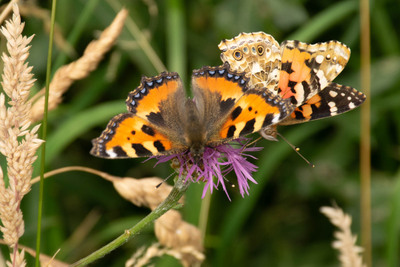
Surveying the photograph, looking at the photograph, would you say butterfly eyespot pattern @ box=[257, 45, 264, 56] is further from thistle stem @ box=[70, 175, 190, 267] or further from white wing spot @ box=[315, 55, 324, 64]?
thistle stem @ box=[70, 175, 190, 267]

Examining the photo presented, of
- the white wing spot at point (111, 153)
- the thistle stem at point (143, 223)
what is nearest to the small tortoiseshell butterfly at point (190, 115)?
the white wing spot at point (111, 153)

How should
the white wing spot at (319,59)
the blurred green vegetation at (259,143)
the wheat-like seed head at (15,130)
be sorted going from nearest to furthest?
the wheat-like seed head at (15,130) < the white wing spot at (319,59) < the blurred green vegetation at (259,143)

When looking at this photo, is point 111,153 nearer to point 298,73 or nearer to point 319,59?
point 298,73

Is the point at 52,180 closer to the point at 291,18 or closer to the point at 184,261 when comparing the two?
the point at 184,261

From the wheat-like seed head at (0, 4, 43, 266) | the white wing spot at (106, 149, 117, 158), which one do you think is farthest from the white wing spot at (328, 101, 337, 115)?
the wheat-like seed head at (0, 4, 43, 266)

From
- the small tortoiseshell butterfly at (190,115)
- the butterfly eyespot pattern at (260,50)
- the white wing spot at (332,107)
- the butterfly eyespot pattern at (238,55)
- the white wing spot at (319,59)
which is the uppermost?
the white wing spot at (319,59)

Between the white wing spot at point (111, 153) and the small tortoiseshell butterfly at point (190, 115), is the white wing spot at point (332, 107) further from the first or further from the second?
the white wing spot at point (111, 153)

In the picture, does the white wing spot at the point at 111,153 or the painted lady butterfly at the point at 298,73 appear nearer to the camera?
the white wing spot at the point at 111,153
